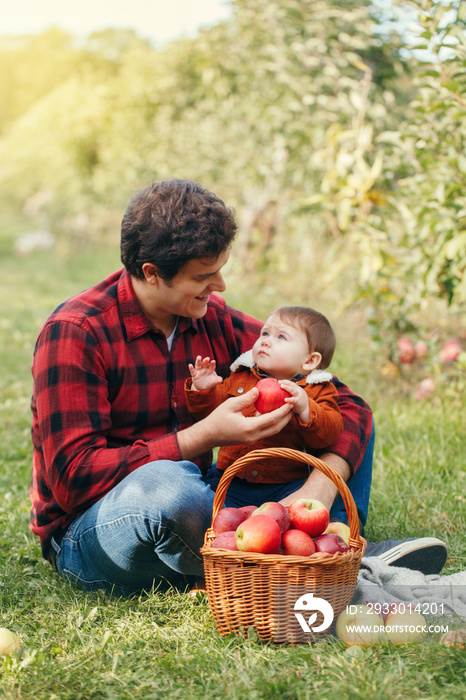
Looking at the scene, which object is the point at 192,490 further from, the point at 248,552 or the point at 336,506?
the point at 336,506

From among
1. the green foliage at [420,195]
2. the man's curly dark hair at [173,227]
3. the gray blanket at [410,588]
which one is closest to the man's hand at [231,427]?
the man's curly dark hair at [173,227]

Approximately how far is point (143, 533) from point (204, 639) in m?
0.36

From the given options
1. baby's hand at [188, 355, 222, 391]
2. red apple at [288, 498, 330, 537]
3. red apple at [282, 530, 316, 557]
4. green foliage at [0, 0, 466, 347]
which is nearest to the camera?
red apple at [282, 530, 316, 557]

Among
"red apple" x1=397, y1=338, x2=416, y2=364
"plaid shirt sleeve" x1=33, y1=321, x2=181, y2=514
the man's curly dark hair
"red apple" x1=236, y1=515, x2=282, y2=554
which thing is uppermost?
the man's curly dark hair

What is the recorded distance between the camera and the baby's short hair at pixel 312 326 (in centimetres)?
262

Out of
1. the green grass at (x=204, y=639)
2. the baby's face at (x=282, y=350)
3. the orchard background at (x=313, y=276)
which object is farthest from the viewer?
the baby's face at (x=282, y=350)

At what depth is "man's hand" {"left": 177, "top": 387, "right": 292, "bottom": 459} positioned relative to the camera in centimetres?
219

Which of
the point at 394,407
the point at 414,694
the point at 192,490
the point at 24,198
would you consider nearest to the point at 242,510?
the point at 192,490

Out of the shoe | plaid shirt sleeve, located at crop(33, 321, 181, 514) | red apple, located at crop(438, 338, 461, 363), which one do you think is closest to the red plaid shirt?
plaid shirt sleeve, located at crop(33, 321, 181, 514)

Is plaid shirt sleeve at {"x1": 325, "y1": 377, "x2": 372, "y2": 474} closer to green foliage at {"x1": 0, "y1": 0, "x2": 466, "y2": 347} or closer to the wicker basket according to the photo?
the wicker basket

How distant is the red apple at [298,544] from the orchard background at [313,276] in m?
0.26

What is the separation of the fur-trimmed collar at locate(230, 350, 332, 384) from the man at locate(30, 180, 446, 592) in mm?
159

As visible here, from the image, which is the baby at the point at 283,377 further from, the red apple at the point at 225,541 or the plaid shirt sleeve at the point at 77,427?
the red apple at the point at 225,541

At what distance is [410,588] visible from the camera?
234cm
